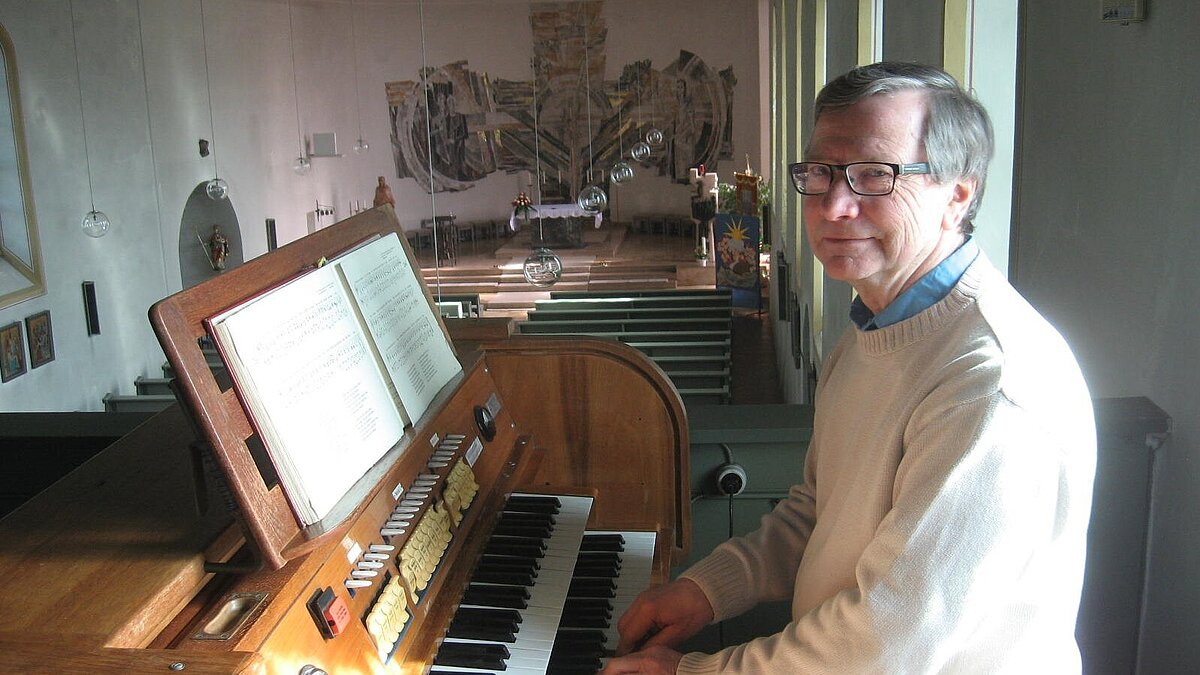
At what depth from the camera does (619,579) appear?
91.5 inches

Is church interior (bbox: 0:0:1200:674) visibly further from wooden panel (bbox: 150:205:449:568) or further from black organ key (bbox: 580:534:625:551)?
black organ key (bbox: 580:534:625:551)

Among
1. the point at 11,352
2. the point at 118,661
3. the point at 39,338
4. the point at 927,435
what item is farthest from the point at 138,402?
the point at 927,435

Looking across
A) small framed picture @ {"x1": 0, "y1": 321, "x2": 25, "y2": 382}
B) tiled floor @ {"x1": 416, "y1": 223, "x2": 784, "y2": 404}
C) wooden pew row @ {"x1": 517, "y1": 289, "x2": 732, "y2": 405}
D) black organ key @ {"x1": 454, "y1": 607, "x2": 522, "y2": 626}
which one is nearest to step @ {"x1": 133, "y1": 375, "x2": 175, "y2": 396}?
small framed picture @ {"x1": 0, "y1": 321, "x2": 25, "y2": 382}

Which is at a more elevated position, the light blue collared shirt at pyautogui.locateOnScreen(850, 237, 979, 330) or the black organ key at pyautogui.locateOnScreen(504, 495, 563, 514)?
the light blue collared shirt at pyautogui.locateOnScreen(850, 237, 979, 330)

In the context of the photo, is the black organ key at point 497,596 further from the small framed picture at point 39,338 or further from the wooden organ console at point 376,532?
the small framed picture at point 39,338

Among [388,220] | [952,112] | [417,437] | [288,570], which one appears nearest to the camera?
[952,112]

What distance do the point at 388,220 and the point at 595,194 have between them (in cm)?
943

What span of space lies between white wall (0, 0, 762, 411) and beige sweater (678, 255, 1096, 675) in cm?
995

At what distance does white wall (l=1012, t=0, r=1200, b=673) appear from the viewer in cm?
182

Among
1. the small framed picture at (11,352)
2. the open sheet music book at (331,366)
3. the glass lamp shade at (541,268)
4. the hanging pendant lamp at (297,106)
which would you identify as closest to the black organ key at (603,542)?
the open sheet music book at (331,366)

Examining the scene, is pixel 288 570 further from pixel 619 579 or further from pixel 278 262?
pixel 619 579

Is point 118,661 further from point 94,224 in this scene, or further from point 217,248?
point 217,248

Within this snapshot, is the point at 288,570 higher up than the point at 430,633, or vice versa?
the point at 288,570

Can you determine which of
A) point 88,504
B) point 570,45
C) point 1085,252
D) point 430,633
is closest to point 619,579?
point 430,633
